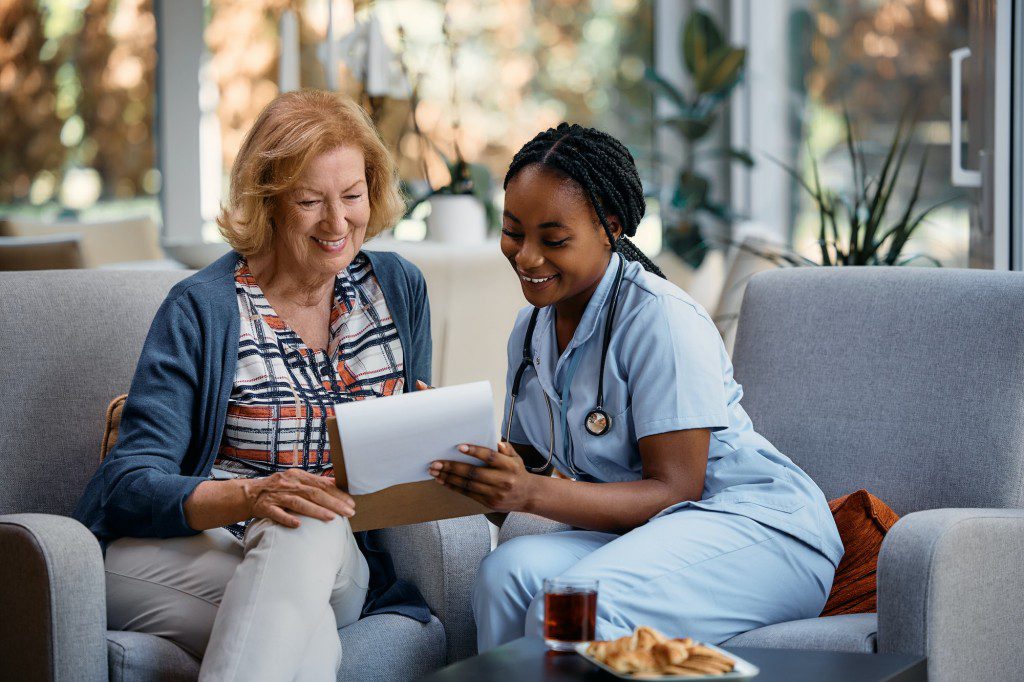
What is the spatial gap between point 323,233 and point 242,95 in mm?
4765

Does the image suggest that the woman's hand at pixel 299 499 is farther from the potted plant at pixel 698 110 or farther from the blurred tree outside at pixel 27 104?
the blurred tree outside at pixel 27 104

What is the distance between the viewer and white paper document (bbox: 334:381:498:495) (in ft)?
5.07

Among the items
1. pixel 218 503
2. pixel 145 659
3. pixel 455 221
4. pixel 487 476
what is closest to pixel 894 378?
pixel 487 476

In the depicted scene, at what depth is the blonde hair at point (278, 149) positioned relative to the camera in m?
1.97

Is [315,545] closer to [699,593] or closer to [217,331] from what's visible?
[217,331]

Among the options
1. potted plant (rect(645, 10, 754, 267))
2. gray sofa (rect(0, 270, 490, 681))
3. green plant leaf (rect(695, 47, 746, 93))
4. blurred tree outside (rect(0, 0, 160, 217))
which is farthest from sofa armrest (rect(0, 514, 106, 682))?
blurred tree outside (rect(0, 0, 160, 217))

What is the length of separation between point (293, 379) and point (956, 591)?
42.4 inches

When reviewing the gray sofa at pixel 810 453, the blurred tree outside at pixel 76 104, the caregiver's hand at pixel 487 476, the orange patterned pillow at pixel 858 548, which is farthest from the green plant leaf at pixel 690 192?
the caregiver's hand at pixel 487 476

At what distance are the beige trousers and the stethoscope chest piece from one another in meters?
0.41

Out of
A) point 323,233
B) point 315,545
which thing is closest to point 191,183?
point 323,233

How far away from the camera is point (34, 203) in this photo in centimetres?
647

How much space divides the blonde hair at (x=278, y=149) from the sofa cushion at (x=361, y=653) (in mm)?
686

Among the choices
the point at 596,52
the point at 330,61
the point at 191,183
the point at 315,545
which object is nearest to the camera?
the point at 315,545

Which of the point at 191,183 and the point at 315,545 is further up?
the point at 191,183
